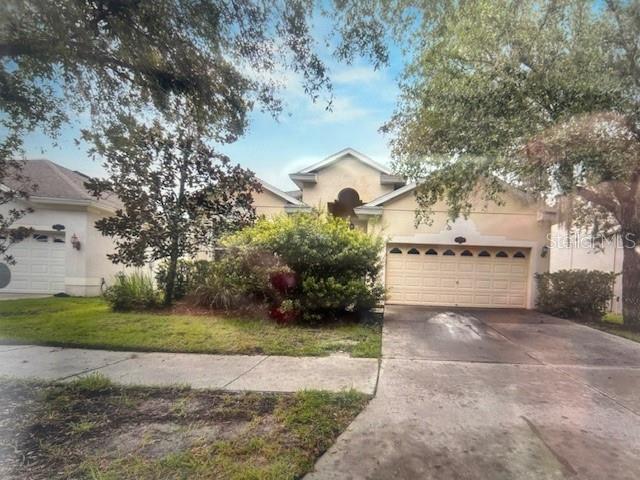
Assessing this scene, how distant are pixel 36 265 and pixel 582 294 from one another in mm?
11989

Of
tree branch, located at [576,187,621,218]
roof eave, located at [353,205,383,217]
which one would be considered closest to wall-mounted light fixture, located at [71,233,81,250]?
roof eave, located at [353,205,383,217]

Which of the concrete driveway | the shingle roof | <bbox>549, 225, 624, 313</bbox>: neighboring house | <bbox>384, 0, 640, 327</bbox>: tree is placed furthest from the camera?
<bbox>549, 225, 624, 313</bbox>: neighboring house

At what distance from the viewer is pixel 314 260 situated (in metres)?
7.93

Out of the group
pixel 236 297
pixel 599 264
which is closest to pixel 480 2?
pixel 236 297

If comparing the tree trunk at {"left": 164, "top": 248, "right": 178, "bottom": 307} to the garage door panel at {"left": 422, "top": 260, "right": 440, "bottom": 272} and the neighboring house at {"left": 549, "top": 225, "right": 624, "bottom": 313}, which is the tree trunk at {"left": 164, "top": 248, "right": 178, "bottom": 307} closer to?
the garage door panel at {"left": 422, "top": 260, "right": 440, "bottom": 272}

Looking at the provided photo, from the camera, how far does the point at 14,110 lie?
2.97m

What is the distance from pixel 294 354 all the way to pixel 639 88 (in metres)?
7.60

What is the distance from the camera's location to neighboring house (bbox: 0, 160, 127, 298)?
3.65 meters

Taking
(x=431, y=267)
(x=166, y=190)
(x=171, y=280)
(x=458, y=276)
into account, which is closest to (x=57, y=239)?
(x=166, y=190)

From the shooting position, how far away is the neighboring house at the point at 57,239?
365 cm

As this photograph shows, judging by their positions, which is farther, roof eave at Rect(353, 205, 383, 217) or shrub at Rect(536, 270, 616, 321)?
roof eave at Rect(353, 205, 383, 217)

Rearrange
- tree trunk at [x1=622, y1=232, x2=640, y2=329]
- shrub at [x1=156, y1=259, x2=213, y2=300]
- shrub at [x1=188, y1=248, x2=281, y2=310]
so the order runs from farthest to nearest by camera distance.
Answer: tree trunk at [x1=622, y1=232, x2=640, y2=329]
shrub at [x1=188, y1=248, x2=281, y2=310]
shrub at [x1=156, y1=259, x2=213, y2=300]

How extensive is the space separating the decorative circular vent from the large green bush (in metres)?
4.10

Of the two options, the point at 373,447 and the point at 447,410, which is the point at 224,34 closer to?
the point at 373,447
